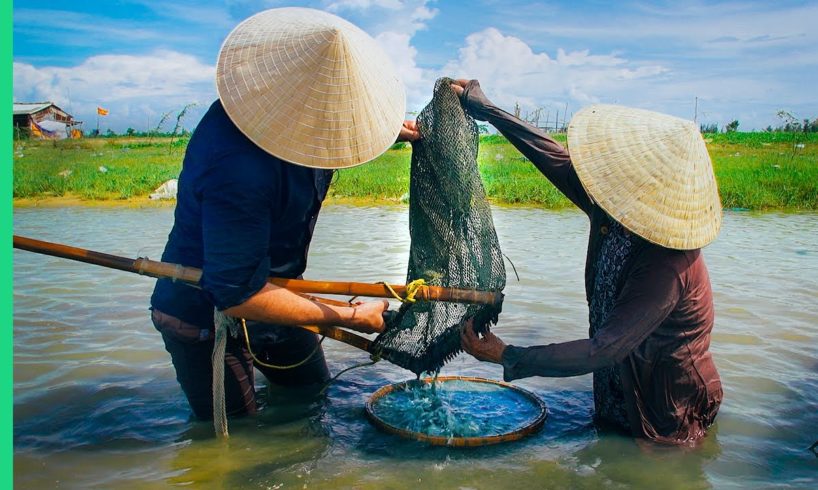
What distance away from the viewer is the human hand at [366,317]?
2576mm

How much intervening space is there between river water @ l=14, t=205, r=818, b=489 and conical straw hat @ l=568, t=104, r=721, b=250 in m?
1.00

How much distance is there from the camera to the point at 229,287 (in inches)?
85.8

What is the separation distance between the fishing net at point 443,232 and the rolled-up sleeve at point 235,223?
0.87 metres

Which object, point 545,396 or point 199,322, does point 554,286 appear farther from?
point 199,322

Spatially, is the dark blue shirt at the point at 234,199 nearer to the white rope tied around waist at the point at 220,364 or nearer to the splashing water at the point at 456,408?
the white rope tied around waist at the point at 220,364

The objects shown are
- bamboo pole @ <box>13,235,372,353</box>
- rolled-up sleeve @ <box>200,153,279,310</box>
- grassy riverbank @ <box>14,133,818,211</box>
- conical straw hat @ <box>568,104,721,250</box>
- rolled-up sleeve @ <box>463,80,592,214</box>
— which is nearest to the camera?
rolled-up sleeve @ <box>200,153,279,310</box>

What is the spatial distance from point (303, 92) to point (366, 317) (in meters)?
0.87

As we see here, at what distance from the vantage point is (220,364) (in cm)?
272

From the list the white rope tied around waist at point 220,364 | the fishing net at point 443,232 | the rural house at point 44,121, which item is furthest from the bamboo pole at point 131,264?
the rural house at point 44,121

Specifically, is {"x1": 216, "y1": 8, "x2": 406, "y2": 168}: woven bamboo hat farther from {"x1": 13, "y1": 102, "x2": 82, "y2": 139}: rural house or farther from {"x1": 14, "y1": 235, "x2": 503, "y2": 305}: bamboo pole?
{"x1": 13, "y1": 102, "x2": 82, "y2": 139}: rural house

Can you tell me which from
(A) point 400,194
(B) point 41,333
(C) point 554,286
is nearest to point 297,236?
(B) point 41,333

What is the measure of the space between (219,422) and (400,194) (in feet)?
29.2

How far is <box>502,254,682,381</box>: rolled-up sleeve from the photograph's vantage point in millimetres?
2432

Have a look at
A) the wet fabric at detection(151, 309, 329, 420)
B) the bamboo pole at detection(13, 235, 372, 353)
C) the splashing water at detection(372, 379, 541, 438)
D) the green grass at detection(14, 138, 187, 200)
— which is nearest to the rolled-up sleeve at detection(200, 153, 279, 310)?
the bamboo pole at detection(13, 235, 372, 353)
